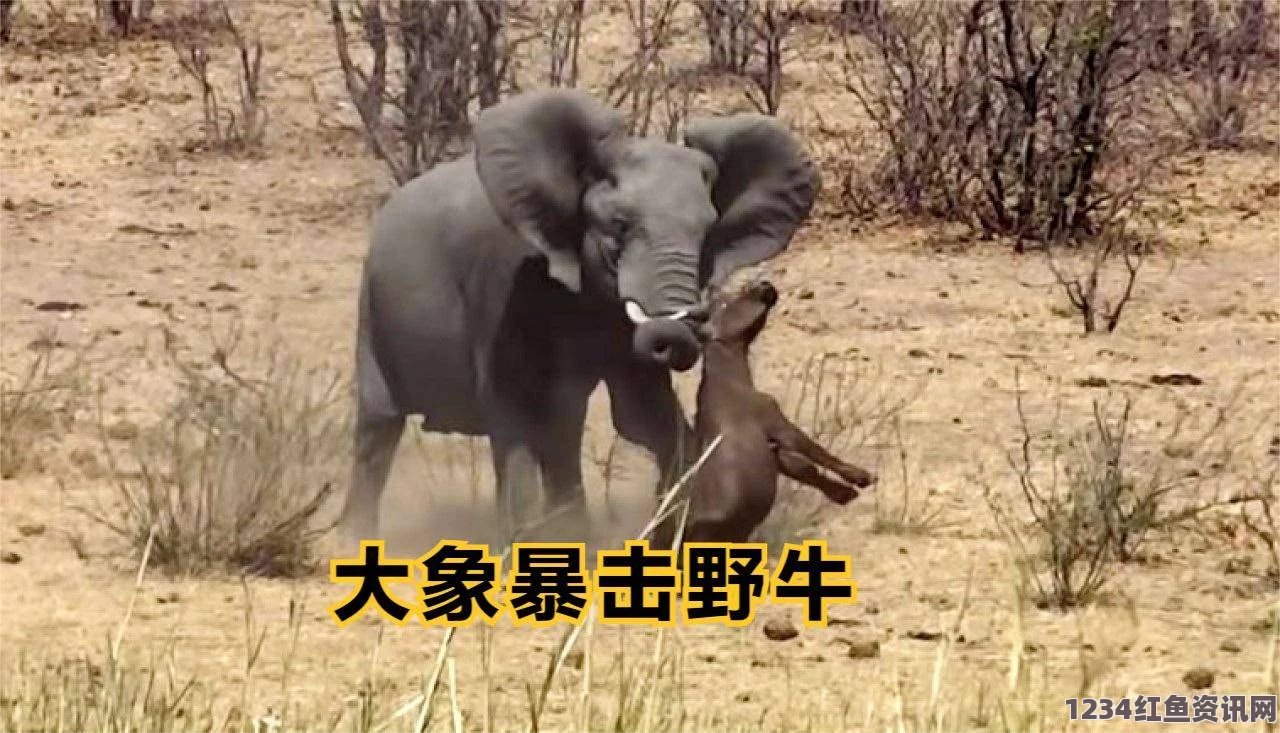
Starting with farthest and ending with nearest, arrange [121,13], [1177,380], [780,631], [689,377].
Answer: [121,13] < [1177,380] < [689,377] < [780,631]

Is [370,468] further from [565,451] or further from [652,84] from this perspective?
[652,84]

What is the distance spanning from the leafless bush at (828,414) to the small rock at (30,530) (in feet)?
5.42

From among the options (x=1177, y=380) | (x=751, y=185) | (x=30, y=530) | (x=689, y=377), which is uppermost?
(x=751, y=185)

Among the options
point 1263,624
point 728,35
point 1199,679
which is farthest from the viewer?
point 728,35

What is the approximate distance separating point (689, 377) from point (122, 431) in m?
1.62

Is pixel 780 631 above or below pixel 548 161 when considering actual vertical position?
below

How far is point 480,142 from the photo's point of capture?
6215 millimetres

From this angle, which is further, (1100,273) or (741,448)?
(1100,273)

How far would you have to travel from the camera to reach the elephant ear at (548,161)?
609 cm

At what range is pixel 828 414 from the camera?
7738 mm

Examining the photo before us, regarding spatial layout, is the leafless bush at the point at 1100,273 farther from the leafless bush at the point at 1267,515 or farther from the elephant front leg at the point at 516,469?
the elephant front leg at the point at 516,469

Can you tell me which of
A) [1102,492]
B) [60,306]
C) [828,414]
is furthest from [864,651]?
[60,306]

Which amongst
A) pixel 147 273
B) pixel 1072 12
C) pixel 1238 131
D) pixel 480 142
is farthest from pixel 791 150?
pixel 1238 131

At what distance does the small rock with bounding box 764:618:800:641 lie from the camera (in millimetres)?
5527
